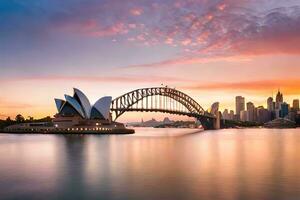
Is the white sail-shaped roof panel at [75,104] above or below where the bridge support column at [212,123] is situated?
above

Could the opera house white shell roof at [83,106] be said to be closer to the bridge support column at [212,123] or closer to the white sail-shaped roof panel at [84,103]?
the white sail-shaped roof panel at [84,103]

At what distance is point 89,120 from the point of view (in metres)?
118

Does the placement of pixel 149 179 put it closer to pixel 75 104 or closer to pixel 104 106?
pixel 75 104

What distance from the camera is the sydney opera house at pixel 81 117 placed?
116125 mm

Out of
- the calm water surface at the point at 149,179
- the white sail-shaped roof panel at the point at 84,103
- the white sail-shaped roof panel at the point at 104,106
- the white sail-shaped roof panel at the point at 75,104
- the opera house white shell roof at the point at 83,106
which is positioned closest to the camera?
the calm water surface at the point at 149,179

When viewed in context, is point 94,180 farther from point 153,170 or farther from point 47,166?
point 47,166

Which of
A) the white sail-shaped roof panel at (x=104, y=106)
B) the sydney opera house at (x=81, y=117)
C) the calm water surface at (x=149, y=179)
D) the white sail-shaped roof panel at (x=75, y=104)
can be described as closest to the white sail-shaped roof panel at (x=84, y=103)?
the sydney opera house at (x=81, y=117)

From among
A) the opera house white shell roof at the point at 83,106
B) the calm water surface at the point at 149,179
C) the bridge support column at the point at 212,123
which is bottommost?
the calm water surface at the point at 149,179

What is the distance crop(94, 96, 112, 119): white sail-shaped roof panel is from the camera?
120m

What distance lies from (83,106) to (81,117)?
11.1 feet

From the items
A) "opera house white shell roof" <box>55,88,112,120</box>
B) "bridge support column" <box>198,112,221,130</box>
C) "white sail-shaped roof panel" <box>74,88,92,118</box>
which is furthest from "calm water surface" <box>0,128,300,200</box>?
"bridge support column" <box>198,112,221,130</box>

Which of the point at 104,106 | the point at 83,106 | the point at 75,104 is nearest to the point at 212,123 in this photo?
the point at 104,106

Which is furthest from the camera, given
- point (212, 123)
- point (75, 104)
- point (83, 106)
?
point (212, 123)

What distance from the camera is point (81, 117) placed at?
11738 cm
